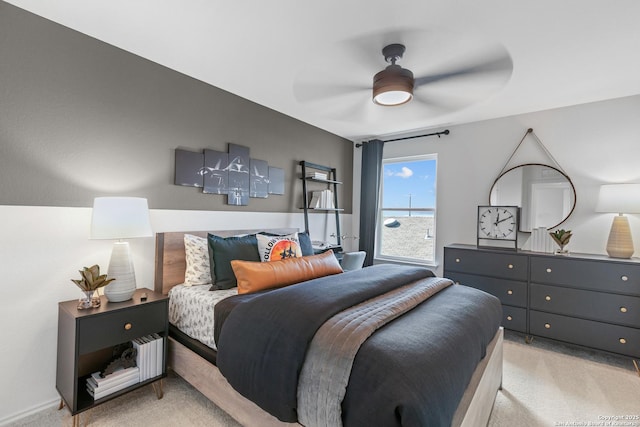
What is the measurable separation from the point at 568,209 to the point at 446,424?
3.14 metres

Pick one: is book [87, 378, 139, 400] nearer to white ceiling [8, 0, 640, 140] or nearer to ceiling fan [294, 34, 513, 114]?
white ceiling [8, 0, 640, 140]

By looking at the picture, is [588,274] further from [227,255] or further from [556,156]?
[227,255]

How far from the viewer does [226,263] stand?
89.0 inches

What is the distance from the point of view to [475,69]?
2.17 meters

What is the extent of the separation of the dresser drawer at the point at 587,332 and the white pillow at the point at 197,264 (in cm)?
310

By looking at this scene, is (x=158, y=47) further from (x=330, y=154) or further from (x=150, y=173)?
(x=330, y=154)

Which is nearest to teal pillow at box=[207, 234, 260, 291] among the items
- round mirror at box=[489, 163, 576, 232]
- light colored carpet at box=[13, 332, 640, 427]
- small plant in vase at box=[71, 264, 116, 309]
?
small plant in vase at box=[71, 264, 116, 309]

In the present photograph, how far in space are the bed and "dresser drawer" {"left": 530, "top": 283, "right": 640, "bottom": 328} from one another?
1.17 meters

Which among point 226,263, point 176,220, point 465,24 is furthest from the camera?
point 176,220

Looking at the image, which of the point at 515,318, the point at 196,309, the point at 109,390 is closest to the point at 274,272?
the point at 196,309

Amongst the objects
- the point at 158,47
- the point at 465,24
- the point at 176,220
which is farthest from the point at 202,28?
the point at 465,24

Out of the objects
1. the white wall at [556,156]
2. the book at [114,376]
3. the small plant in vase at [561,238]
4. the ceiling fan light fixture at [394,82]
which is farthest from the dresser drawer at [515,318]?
the book at [114,376]

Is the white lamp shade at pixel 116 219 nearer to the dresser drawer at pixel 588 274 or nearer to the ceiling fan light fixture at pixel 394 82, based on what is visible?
the ceiling fan light fixture at pixel 394 82

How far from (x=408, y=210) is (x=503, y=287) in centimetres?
160
